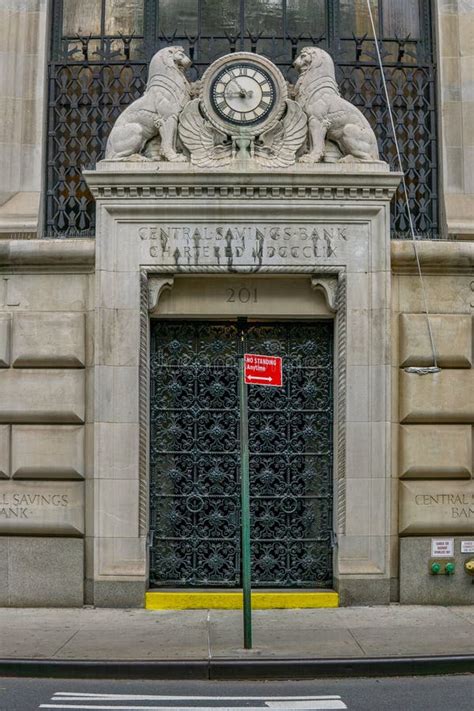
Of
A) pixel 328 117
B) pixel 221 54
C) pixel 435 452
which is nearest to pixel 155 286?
pixel 328 117

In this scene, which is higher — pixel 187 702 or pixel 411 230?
pixel 411 230

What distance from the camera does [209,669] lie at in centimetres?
1114

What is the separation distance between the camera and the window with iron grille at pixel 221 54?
51.9 feet

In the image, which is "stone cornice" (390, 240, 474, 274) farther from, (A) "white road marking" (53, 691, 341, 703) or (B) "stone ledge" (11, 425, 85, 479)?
(A) "white road marking" (53, 691, 341, 703)

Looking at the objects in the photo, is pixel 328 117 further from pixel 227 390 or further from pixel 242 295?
pixel 227 390

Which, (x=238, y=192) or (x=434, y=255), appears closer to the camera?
(x=238, y=192)

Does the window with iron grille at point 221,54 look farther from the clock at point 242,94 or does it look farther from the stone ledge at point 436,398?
the stone ledge at point 436,398

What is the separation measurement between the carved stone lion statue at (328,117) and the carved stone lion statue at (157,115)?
169 cm

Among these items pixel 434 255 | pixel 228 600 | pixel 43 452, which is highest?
pixel 434 255

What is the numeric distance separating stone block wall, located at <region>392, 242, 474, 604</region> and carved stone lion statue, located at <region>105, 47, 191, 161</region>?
3.51 m

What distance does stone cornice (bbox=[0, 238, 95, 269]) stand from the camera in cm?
1484

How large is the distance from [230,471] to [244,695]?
4855mm

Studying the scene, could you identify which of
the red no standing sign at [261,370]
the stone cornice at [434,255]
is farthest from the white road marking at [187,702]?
the stone cornice at [434,255]

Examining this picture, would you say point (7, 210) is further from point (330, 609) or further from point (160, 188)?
point (330, 609)
